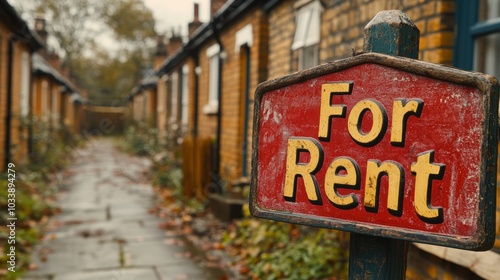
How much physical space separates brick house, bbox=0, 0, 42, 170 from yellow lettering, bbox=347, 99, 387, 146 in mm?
8773

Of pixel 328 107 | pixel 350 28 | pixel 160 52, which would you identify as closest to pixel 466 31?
pixel 350 28

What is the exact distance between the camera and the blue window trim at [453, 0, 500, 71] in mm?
3236

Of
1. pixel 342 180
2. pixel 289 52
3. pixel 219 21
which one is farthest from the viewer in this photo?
pixel 219 21

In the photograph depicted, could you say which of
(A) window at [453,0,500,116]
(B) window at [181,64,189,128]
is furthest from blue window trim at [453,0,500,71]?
(B) window at [181,64,189,128]

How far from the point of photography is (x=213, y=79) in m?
11.0

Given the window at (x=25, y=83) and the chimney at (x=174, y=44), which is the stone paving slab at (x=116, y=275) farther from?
the chimney at (x=174, y=44)

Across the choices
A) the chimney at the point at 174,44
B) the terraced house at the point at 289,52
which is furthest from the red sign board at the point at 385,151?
the chimney at the point at 174,44

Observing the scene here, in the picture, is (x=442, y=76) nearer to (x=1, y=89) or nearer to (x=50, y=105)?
(x=1, y=89)

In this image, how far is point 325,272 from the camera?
4391 millimetres

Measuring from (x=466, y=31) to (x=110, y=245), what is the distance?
15.6 ft

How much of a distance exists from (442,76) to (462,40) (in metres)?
2.34

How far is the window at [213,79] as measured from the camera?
1050 cm

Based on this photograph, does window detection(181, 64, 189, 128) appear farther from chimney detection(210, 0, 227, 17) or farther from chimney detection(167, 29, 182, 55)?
chimney detection(167, 29, 182, 55)

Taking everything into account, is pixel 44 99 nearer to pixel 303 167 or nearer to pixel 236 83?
pixel 236 83
